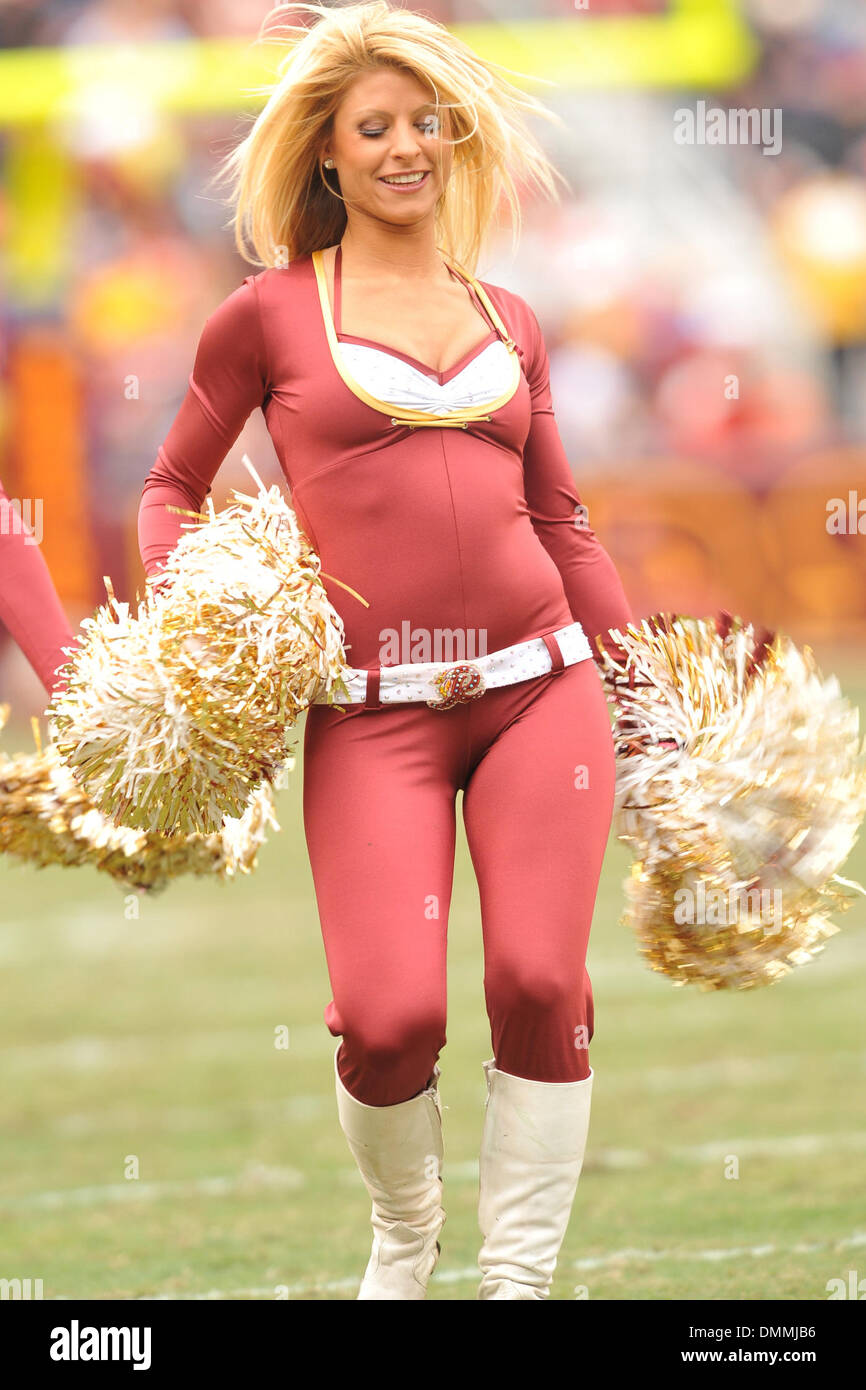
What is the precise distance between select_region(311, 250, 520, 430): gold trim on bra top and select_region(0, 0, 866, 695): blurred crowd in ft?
34.9

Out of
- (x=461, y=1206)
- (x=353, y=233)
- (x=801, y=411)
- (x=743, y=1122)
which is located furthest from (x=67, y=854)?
(x=801, y=411)

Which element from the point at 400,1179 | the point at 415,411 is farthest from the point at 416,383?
the point at 400,1179

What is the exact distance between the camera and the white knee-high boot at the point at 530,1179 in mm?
3041

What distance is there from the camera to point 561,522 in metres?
3.45

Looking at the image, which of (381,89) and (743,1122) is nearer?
(381,89)

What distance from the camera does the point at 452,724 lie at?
313cm

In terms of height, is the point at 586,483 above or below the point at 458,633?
above

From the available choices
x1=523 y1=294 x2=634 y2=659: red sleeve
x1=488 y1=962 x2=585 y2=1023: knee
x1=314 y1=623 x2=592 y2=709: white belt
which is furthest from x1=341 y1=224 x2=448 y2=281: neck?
x1=488 y1=962 x2=585 y2=1023: knee

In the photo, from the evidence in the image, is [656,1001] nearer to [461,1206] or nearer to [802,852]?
[461,1206]

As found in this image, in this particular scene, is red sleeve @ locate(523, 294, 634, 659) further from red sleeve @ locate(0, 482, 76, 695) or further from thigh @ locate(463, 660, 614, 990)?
red sleeve @ locate(0, 482, 76, 695)

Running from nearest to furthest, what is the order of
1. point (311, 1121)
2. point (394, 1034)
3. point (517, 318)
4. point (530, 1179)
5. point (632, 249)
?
point (394, 1034)
point (530, 1179)
point (517, 318)
point (311, 1121)
point (632, 249)

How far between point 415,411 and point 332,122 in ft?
1.79

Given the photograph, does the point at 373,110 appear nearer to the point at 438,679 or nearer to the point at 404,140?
the point at 404,140
